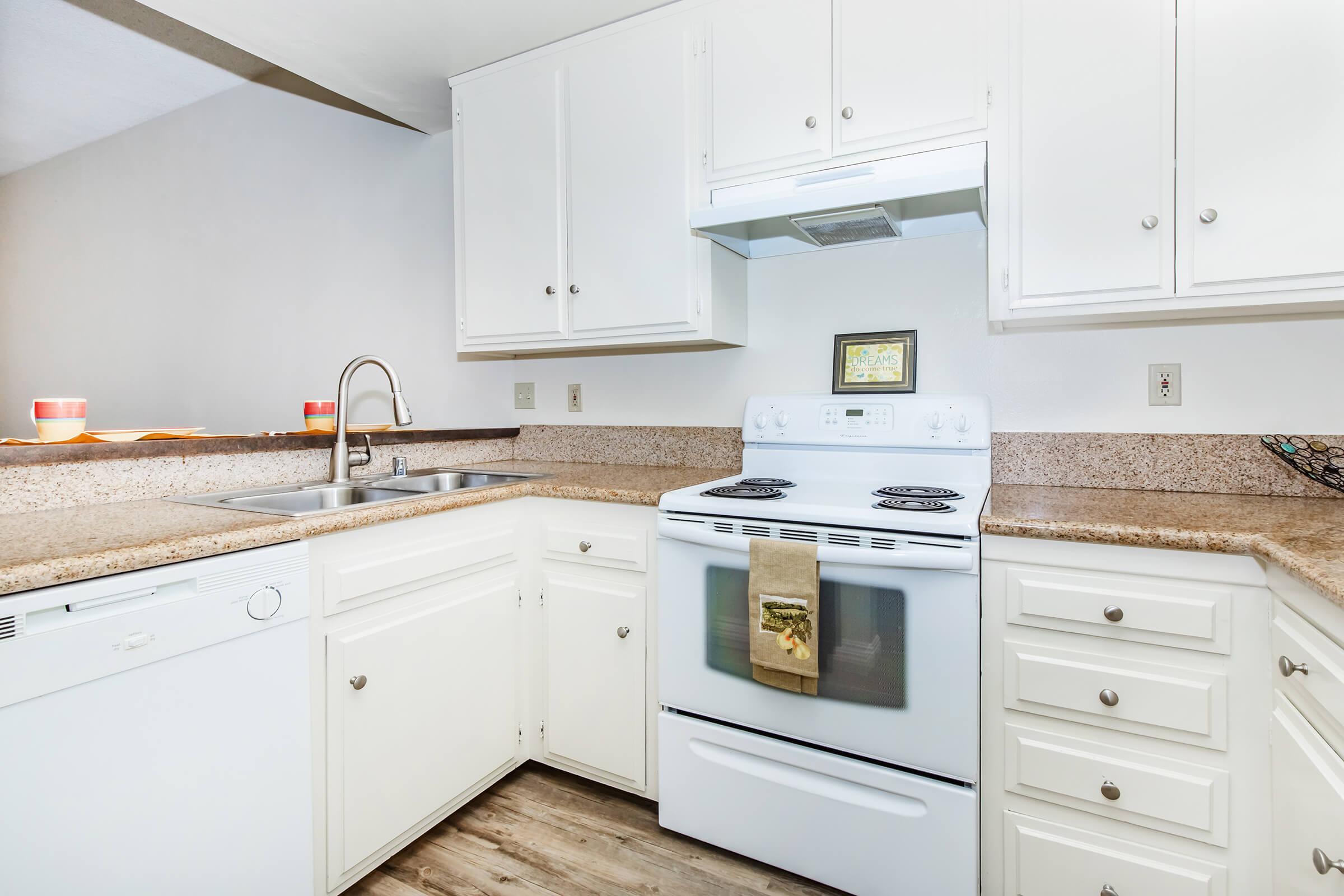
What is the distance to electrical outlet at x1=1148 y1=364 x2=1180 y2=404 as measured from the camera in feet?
5.55

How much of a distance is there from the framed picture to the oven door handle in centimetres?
74

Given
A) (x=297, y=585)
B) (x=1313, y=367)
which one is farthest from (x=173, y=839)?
(x=1313, y=367)

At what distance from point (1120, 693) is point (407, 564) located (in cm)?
153

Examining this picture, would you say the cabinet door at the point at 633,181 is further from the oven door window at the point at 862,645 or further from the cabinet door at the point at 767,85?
the oven door window at the point at 862,645

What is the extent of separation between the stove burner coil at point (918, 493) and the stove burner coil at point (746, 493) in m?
0.26

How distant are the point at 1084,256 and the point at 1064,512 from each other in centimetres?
61

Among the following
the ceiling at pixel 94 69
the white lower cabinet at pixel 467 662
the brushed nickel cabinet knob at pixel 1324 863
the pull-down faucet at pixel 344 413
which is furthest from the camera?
the ceiling at pixel 94 69

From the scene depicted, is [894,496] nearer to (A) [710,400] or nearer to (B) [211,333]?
(A) [710,400]

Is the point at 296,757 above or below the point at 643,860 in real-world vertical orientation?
above

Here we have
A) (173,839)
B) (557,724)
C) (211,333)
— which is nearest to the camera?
(173,839)

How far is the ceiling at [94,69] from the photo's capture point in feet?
8.91

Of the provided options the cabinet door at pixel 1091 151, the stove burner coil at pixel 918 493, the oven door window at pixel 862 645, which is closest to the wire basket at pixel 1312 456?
the cabinet door at pixel 1091 151

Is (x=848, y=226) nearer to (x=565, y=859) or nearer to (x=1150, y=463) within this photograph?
(x=1150, y=463)

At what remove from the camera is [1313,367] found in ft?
5.16
